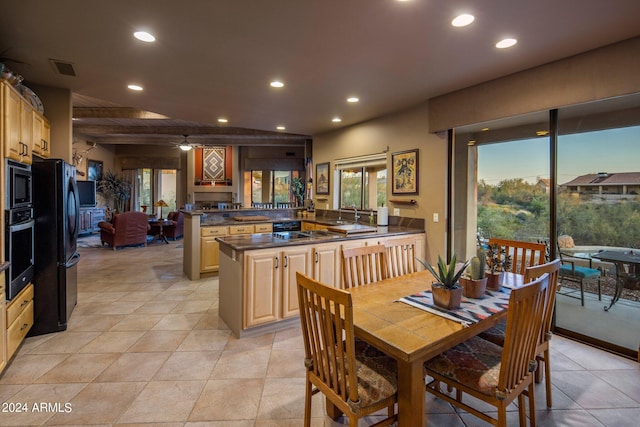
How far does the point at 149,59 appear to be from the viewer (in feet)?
9.45

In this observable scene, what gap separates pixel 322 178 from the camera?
621 cm

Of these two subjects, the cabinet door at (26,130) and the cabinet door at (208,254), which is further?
the cabinet door at (208,254)

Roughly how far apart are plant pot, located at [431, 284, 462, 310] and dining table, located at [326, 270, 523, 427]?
0.12 meters

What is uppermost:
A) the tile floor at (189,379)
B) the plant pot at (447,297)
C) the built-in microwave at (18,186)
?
the built-in microwave at (18,186)

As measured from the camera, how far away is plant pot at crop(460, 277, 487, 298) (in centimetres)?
192

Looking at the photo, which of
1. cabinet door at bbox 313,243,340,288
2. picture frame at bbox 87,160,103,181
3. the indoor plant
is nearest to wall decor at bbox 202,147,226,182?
the indoor plant

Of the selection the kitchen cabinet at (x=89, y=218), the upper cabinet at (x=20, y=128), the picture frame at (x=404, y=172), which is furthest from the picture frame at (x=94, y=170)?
the picture frame at (x=404, y=172)

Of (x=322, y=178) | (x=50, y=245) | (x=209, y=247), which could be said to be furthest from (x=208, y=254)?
(x=322, y=178)

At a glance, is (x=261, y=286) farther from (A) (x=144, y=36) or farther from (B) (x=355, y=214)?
(B) (x=355, y=214)

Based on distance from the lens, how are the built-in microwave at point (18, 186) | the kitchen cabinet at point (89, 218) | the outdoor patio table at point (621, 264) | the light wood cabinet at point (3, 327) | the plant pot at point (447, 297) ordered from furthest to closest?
the kitchen cabinet at point (89, 218)
the outdoor patio table at point (621, 264)
the built-in microwave at point (18, 186)
the light wood cabinet at point (3, 327)
the plant pot at point (447, 297)

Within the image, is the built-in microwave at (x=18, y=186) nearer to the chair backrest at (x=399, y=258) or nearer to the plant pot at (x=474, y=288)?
the chair backrest at (x=399, y=258)

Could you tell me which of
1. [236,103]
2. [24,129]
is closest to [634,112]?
[236,103]

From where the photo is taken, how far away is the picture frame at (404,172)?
4309 mm

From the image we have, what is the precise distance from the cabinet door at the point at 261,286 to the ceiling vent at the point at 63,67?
248cm
